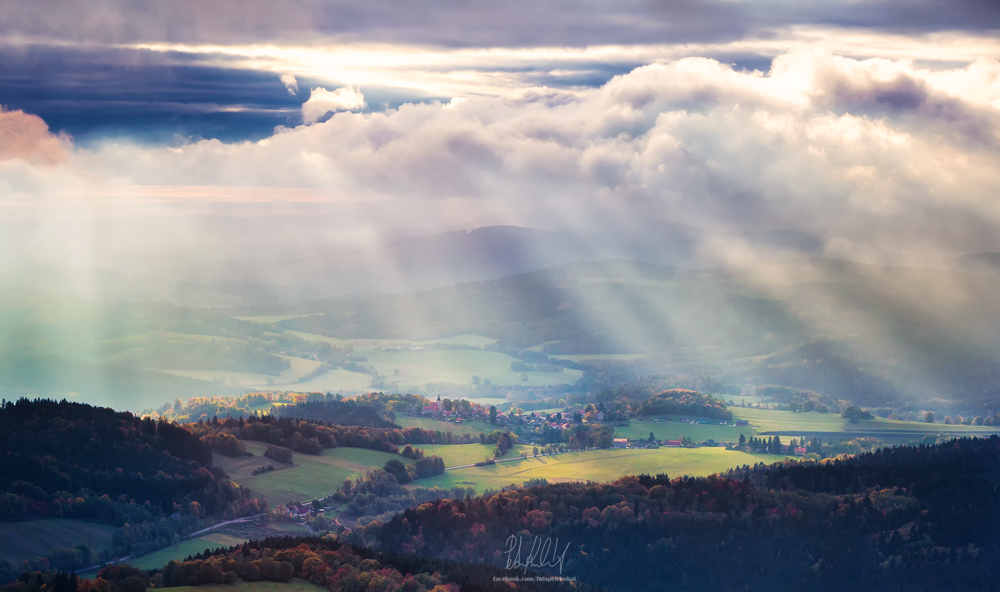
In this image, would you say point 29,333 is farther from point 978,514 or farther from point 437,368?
point 978,514

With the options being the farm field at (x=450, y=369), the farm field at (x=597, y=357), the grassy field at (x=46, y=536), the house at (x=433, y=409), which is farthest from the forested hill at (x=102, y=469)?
the farm field at (x=597, y=357)

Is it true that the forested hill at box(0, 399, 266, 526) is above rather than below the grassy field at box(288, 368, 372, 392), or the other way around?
below

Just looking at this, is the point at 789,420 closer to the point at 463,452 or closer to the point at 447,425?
the point at 447,425

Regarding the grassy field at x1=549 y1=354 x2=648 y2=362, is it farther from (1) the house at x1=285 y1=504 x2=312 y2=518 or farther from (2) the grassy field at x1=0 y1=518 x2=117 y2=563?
(2) the grassy field at x1=0 y1=518 x2=117 y2=563

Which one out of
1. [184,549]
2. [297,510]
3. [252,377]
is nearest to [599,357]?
[252,377]

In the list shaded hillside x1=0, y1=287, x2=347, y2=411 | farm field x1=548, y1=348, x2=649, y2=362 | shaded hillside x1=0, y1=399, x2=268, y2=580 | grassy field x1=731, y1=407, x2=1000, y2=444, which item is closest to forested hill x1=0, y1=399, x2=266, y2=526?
shaded hillside x1=0, y1=399, x2=268, y2=580

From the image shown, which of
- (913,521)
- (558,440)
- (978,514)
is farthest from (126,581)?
(558,440)

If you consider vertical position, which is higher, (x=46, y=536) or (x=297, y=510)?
(x=297, y=510)
